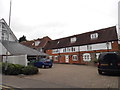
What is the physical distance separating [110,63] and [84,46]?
74.0ft

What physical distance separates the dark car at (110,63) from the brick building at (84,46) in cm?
1639

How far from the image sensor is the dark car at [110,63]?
11.4 meters

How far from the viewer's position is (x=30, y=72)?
13320mm

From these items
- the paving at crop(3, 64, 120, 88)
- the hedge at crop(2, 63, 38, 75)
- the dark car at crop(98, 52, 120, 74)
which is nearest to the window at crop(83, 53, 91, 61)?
the dark car at crop(98, 52, 120, 74)

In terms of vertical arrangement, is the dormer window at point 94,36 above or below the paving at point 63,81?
above

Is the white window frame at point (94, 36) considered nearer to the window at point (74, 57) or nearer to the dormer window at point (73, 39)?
the dormer window at point (73, 39)

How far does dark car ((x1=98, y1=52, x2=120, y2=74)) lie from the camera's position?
→ 37.4 ft

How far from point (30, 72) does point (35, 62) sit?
29.0ft

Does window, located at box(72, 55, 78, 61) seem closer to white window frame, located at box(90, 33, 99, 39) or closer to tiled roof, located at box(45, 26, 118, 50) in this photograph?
tiled roof, located at box(45, 26, 118, 50)

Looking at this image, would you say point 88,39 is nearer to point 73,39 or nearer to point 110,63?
point 73,39

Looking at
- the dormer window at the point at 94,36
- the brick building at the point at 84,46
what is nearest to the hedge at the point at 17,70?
the brick building at the point at 84,46

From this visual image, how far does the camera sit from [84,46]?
112 ft

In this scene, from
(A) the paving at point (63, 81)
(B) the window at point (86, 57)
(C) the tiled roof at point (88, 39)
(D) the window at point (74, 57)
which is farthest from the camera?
(D) the window at point (74, 57)

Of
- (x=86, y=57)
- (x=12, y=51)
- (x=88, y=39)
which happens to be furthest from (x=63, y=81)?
(x=88, y=39)
